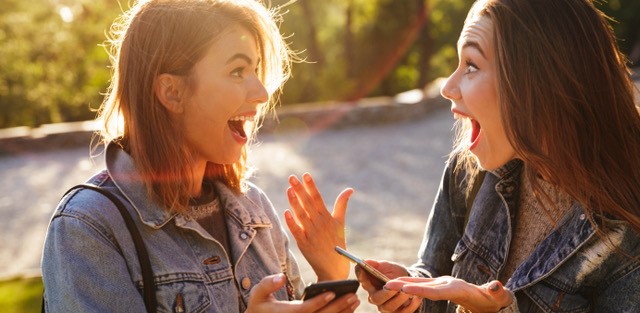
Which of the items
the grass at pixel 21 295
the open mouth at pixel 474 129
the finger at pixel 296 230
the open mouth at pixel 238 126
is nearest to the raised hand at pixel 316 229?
the finger at pixel 296 230

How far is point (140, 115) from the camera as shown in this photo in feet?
8.02

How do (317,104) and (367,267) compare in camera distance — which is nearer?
(367,267)

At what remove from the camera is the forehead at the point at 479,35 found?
2.47m

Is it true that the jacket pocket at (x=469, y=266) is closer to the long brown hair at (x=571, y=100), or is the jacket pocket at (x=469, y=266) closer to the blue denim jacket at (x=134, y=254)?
the long brown hair at (x=571, y=100)

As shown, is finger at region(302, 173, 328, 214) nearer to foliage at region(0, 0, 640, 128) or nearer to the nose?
the nose

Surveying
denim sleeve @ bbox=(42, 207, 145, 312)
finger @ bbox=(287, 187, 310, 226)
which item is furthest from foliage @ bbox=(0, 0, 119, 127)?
denim sleeve @ bbox=(42, 207, 145, 312)

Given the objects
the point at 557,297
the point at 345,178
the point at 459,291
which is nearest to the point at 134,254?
the point at 459,291

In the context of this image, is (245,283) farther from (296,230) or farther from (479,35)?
(479,35)

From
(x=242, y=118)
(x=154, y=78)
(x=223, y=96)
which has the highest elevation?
(x=154, y=78)

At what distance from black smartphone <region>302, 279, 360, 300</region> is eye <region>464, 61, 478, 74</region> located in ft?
2.66

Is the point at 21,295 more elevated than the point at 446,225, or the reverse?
the point at 446,225

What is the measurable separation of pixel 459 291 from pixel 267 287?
0.53 m

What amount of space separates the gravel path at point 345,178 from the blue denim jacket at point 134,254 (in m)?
3.42

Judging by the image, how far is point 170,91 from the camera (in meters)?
2.52
